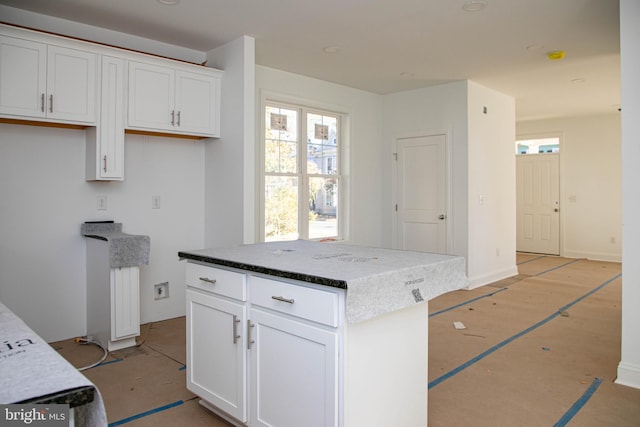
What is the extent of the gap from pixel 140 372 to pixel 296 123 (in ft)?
10.9

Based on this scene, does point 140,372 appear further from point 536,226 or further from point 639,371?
point 536,226

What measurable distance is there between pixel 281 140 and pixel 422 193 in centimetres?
216

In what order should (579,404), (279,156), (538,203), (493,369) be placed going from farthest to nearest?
(538,203) → (279,156) → (493,369) → (579,404)

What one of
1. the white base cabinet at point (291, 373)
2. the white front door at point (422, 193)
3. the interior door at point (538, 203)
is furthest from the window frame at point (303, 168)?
the interior door at point (538, 203)

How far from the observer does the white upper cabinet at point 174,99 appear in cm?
379

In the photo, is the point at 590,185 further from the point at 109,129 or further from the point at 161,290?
the point at 109,129

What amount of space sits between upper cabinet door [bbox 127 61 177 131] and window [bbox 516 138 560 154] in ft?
24.3

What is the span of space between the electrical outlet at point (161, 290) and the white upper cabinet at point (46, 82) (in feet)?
5.37

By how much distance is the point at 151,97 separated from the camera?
12.7 feet

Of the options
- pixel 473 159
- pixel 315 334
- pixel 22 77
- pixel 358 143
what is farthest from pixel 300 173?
pixel 315 334

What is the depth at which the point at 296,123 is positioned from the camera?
17.9ft

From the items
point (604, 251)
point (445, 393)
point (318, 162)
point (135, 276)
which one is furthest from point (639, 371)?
point (604, 251)

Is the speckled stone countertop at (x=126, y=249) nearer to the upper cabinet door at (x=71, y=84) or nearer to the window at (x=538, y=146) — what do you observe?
the upper cabinet door at (x=71, y=84)

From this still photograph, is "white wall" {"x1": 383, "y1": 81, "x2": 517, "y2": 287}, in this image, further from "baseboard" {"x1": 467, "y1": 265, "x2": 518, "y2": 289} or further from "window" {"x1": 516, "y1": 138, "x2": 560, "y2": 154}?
"window" {"x1": 516, "y1": 138, "x2": 560, "y2": 154}
